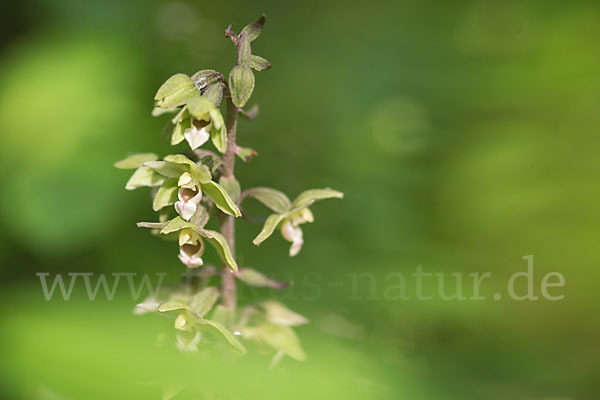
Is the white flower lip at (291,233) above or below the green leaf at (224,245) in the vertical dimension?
above

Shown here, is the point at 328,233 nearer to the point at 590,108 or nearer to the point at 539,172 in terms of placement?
the point at 539,172

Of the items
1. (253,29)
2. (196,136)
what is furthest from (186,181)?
(253,29)

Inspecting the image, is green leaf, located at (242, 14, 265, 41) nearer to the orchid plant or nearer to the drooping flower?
the orchid plant

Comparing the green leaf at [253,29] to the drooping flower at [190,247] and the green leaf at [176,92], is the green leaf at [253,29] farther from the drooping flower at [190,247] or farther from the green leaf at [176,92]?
the drooping flower at [190,247]

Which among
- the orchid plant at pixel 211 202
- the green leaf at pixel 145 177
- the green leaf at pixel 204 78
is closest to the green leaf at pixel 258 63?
the orchid plant at pixel 211 202

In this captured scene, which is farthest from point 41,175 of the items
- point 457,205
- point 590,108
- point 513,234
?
point 590,108

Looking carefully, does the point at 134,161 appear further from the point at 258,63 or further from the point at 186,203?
the point at 258,63
